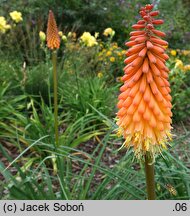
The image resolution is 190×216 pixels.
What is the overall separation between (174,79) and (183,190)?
298 centimetres

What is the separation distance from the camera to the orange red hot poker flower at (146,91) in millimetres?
1992

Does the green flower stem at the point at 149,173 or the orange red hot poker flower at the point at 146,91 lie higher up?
the orange red hot poker flower at the point at 146,91

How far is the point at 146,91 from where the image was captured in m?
2.03

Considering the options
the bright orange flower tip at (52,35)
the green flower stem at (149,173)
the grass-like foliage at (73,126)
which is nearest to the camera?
the green flower stem at (149,173)

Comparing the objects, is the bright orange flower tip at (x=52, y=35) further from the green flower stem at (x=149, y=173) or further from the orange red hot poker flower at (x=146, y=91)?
the green flower stem at (x=149, y=173)

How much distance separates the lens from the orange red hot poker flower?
6.54ft

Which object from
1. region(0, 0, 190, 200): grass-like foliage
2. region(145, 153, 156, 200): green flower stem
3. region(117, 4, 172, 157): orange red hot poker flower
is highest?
region(117, 4, 172, 157): orange red hot poker flower

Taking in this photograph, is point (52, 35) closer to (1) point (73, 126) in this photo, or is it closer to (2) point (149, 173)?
(1) point (73, 126)

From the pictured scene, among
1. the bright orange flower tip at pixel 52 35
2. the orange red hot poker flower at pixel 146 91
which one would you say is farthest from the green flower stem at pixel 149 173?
the bright orange flower tip at pixel 52 35

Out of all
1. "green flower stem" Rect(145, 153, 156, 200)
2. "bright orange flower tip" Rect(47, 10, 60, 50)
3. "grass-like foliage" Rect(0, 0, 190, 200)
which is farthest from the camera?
"bright orange flower tip" Rect(47, 10, 60, 50)

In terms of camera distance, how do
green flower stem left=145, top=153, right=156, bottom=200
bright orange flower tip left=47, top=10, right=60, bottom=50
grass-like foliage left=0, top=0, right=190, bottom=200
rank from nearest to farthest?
green flower stem left=145, top=153, right=156, bottom=200
grass-like foliage left=0, top=0, right=190, bottom=200
bright orange flower tip left=47, top=10, right=60, bottom=50

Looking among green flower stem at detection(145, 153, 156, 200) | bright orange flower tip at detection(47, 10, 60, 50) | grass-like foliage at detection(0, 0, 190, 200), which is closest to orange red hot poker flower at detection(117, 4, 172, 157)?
green flower stem at detection(145, 153, 156, 200)

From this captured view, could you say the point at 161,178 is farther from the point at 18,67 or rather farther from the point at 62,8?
the point at 62,8

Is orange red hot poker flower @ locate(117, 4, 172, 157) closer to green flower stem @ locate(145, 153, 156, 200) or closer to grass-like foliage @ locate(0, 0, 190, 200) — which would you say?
green flower stem @ locate(145, 153, 156, 200)
